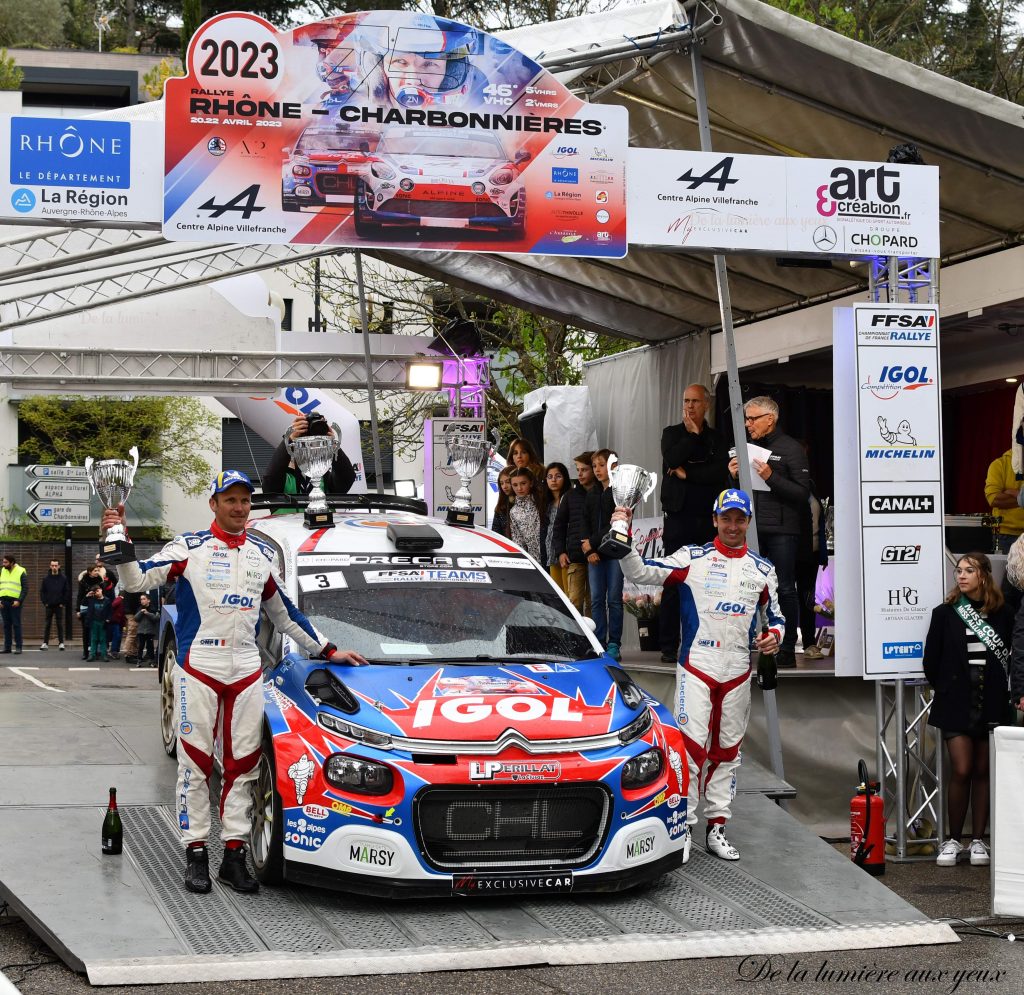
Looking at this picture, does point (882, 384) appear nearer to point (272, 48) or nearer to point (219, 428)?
point (272, 48)

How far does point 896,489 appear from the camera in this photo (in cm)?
972

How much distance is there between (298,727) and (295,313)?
43438 millimetres

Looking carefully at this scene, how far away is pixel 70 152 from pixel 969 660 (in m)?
6.22

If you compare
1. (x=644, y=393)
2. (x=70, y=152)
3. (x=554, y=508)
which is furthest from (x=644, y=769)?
(x=644, y=393)

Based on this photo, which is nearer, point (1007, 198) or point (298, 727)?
point (298, 727)

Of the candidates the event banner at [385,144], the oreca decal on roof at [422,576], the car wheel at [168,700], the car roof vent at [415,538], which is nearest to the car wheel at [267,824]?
the oreca decal on roof at [422,576]

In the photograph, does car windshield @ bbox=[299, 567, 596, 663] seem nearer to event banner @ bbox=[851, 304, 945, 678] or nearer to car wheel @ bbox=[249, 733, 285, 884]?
car wheel @ bbox=[249, 733, 285, 884]

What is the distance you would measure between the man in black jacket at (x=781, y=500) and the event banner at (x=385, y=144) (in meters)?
2.22

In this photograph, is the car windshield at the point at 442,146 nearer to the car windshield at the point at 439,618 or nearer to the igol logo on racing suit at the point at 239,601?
the car windshield at the point at 439,618

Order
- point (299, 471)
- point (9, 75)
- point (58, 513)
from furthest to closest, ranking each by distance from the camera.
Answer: point (9, 75) → point (58, 513) → point (299, 471)

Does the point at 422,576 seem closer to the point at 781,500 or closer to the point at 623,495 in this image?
the point at 623,495

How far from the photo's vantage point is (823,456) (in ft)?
52.5

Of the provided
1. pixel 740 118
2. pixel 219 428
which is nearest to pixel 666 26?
pixel 740 118

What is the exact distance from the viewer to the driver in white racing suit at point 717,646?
8.43 metres
